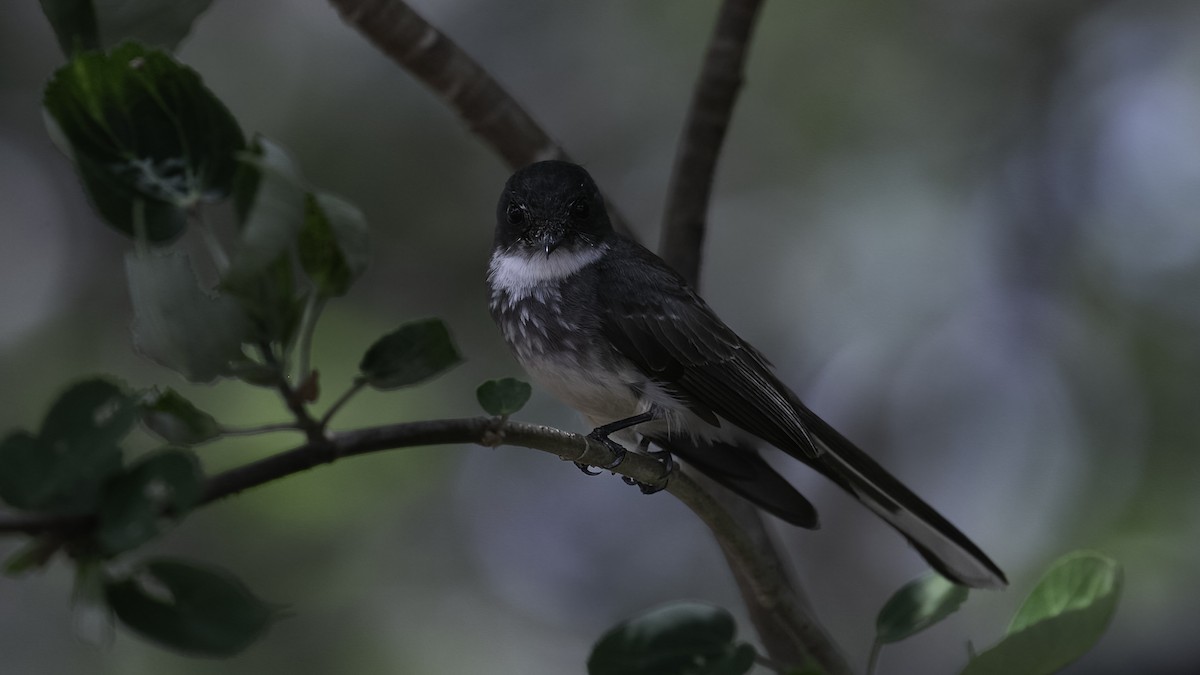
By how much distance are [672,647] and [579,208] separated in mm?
1314

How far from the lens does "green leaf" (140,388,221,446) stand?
0.99m

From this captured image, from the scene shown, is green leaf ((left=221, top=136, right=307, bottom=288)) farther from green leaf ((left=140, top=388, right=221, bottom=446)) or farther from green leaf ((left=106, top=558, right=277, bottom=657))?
green leaf ((left=106, top=558, right=277, bottom=657))

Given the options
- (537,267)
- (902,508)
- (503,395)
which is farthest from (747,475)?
(503,395)

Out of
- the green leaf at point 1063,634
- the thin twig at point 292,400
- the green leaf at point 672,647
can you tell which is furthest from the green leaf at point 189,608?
the green leaf at point 1063,634

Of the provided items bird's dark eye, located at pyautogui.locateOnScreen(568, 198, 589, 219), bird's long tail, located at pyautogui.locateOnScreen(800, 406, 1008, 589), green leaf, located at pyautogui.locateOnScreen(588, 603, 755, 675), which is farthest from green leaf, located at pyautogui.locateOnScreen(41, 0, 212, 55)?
bird's long tail, located at pyautogui.locateOnScreen(800, 406, 1008, 589)

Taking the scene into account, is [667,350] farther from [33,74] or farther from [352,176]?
[33,74]

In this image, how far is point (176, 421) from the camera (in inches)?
39.6

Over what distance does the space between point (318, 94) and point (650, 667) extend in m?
4.13

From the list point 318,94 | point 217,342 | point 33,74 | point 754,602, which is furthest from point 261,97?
point 217,342

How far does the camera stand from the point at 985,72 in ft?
17.5

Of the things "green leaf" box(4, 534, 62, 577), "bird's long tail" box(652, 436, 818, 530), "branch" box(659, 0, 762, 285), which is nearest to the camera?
"green leaf" box(4, 534, 62, 577)

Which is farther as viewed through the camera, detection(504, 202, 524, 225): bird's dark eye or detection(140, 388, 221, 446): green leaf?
detection(504, 202, 524, 225): bird's dark eye

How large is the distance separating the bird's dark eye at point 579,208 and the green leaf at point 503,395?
1.45m

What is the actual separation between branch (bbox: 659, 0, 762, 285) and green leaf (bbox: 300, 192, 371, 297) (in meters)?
2.02
